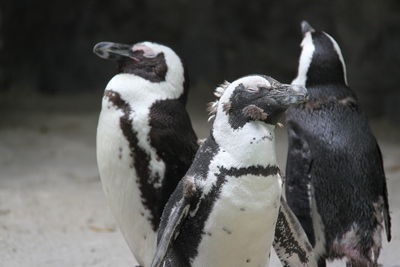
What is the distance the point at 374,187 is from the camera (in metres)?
2.99

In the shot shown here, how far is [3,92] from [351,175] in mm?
4244

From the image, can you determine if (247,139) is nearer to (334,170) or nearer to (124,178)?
(124,178)

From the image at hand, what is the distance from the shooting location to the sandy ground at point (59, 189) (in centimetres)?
349

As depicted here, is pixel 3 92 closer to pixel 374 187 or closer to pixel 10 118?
pixel 10 118

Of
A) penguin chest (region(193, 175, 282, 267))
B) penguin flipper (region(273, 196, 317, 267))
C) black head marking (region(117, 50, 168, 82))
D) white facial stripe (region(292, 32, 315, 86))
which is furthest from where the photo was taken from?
white facial stripe (region(292, 32, 315, 86))

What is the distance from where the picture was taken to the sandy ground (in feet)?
11.5

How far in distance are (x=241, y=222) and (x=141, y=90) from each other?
0.76 m

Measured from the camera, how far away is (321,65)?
123 inches

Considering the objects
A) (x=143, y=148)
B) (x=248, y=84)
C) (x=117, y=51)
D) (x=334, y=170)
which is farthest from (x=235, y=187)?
(x=117, y=51)

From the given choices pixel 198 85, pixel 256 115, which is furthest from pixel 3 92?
pixel 256 115

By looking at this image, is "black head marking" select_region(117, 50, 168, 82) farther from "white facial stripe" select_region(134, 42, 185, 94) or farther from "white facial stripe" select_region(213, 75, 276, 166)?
"white facial stripe" select_region(213, 75, 276, 166)

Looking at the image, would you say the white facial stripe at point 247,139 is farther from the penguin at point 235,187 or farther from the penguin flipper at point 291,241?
the penguin flipper at point 291,241

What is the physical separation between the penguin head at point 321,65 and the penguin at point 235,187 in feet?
2.59

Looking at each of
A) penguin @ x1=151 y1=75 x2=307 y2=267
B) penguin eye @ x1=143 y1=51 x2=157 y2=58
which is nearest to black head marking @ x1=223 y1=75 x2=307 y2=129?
penguin @ x1=151 y1=75 x2=307 y2=267
